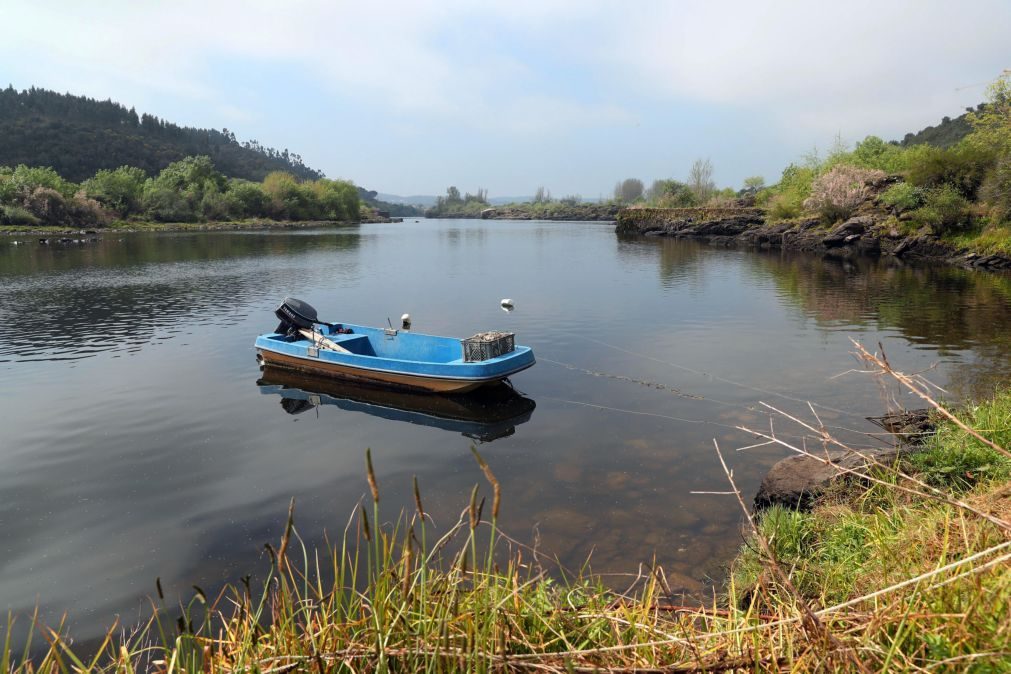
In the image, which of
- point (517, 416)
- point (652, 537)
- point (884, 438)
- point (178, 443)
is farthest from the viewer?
point (517, 416)

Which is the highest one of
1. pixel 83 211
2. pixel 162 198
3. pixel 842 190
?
pixel 162 198

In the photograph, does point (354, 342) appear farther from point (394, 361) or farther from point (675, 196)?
point (675, 196)

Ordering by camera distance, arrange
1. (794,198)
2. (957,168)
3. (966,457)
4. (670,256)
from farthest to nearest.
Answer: (794,198)
(670,256)
(957,168)
(966,457)

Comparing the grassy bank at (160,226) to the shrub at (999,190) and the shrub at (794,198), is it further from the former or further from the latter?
the shrub at (999,190)

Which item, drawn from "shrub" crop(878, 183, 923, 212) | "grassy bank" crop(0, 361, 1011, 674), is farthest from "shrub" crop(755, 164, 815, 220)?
"grassy bank" crop(0, 361, 1011, 674)

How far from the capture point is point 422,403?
1641 centimetres

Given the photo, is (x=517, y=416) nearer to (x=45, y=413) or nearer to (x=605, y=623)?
(x=605, y=623)

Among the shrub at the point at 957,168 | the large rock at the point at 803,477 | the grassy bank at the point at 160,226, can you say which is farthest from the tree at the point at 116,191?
the large rock at the point at 803,477

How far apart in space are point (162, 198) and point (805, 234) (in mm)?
120575

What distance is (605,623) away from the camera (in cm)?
377

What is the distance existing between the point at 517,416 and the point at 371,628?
12138 millimetres

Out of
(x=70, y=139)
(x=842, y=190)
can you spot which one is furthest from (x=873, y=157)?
(x=70, y=139)

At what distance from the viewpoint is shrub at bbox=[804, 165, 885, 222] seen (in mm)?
62219

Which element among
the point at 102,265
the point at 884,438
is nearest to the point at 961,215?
the point at 884,438
